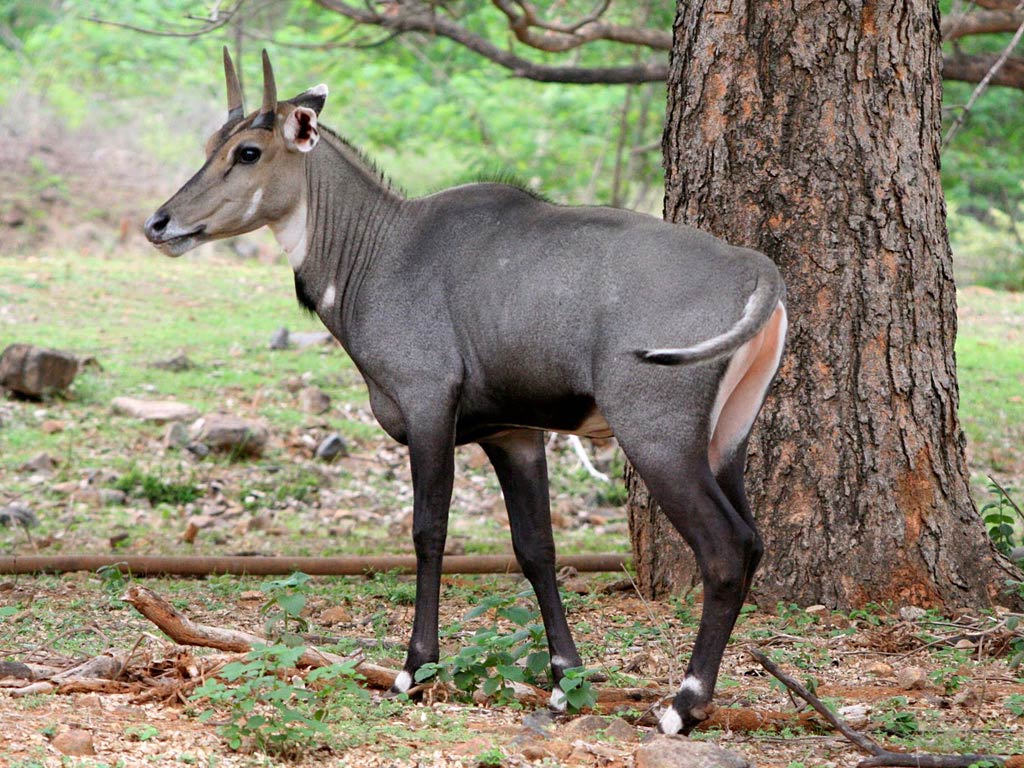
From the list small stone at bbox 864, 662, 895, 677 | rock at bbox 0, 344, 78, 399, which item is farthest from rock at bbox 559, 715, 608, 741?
rock at bbox 0, 344, 78, 399

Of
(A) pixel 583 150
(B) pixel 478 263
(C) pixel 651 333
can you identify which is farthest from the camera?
(A) pixel 583 150

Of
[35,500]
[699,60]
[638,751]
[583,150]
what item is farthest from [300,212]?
[583,150]

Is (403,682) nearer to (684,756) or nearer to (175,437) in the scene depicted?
(684,756)

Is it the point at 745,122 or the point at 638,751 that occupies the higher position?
the point at 745,122

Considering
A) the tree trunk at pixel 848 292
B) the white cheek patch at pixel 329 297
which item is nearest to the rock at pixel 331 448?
the tree trunk at pixel 848 292

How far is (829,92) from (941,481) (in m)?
1.70

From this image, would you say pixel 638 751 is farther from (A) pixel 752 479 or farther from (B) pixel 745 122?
(B) pixel 745 122

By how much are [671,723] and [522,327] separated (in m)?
1.31

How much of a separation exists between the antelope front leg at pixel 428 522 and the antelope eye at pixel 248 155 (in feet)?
3.77

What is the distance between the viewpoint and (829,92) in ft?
18.8

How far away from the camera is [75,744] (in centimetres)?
354

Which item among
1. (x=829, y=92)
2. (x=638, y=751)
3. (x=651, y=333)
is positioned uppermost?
(x=829, y=92)

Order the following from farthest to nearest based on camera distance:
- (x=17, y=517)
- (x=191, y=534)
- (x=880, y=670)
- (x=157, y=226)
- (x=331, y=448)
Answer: (x=331, y=448)
(x=17, y=517)
(x=191, y=534)
(x=880, y=670)
(x=157, y=226)

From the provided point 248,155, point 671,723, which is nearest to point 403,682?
point 671,723
